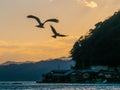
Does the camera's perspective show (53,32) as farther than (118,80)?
No

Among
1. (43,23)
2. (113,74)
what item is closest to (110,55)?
(113,74)

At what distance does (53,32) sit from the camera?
5578 cm

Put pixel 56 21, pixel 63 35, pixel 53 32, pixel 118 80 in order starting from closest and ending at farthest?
pixel 56 21 → pixel 63 35 → pixel 53 32 → pixel 118 80

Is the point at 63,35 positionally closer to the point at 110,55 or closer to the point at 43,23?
the point at 43,23

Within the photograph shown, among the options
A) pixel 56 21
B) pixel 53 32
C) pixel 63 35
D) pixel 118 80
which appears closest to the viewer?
pixel 56 21

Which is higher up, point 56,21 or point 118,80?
point 118,80

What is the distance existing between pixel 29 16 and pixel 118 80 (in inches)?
5782

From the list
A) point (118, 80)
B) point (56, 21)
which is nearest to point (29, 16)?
point (56, 21)

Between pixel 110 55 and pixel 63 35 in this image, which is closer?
pixel 63 35

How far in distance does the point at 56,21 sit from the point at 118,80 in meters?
148

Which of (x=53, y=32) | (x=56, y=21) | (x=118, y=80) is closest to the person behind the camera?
(x=56, y=21)

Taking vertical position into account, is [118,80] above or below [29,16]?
above

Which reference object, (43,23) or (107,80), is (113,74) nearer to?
(107,80)

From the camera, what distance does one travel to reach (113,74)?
19888 cm
